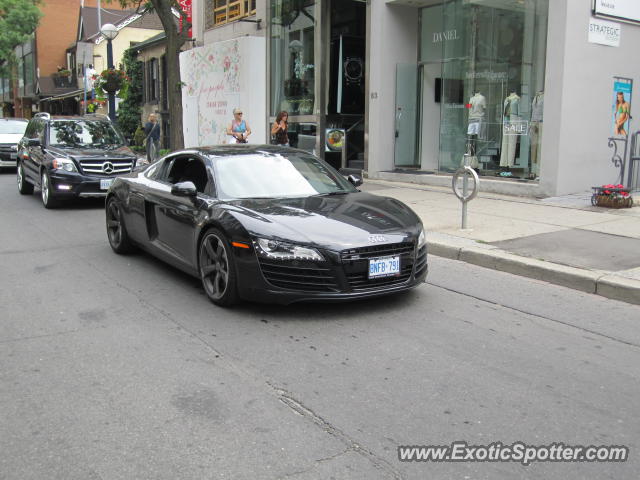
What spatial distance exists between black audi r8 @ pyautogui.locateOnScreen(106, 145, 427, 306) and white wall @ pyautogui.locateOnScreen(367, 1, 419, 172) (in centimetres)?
940

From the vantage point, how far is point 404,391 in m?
4.11

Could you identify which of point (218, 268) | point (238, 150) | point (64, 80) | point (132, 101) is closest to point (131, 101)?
point (132, 101)

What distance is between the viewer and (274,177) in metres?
6.77

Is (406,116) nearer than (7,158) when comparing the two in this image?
Yes

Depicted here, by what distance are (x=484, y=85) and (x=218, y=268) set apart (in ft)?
34.7

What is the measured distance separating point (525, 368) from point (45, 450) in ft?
10.1

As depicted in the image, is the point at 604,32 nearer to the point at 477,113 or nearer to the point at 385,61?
the point at 477,113

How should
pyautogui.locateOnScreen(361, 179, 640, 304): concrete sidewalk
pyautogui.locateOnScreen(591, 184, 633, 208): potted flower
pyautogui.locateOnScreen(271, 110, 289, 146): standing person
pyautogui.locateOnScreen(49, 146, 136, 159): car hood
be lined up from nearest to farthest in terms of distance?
1. pyautogui.locateOnScreen(361, 179, 640, 304): concrete sidewalk
2. pyautogui.locateOnScreen(591, 184, 633, 208): potted flower
3. pyautogui.locateOnScreen(49, 146, 136, 159): car hood
4. pyautogui.locateOnScreen(271, 110, 289, 146): standing person

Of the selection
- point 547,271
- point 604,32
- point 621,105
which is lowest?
point 547,271

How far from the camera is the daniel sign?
41.2 feet

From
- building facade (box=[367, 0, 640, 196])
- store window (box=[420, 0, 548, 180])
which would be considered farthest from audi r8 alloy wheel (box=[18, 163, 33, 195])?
store window (box=[420, 0, 548, 180])

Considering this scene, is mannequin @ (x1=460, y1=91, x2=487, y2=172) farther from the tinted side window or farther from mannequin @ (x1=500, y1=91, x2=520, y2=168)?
the tinted side window

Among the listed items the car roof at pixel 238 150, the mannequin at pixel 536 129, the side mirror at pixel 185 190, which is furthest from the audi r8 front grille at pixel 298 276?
the mannequin at pixel 536 129

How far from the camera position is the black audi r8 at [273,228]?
542 centimetres
